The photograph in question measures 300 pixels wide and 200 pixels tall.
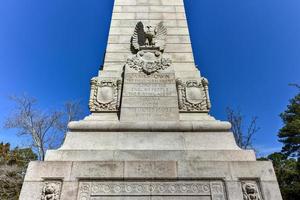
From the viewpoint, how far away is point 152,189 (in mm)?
5004

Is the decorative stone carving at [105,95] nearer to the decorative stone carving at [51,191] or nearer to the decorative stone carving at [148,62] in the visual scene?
the decorative stone carving at [148,62]

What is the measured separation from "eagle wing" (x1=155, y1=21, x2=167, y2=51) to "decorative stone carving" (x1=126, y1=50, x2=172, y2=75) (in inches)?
22.9

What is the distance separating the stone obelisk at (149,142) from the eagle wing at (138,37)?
4 centimetres

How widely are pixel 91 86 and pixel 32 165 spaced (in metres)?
2.88

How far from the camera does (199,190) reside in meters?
5.02

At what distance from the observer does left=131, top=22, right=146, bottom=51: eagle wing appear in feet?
26.5

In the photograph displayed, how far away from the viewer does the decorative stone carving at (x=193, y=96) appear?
6.86m

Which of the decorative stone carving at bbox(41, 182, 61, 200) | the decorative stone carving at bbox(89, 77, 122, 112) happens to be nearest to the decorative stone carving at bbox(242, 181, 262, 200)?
the decorative stone carving at bbox(89, 77, 122, 112)

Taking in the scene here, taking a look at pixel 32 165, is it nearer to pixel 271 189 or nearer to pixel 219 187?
pixel 219 187

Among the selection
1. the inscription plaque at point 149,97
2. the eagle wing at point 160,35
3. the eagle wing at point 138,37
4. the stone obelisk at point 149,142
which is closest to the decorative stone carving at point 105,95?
the stone obelisk at point 149,142

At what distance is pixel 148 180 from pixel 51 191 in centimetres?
213

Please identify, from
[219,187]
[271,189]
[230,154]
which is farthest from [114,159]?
[271,189]

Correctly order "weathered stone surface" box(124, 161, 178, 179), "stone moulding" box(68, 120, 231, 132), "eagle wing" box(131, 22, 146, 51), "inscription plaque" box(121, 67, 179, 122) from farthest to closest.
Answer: "eagle wing" box(131, 22, 146, 51)
"inscription plaque" box(121, 67, 179, 122)
"stone moulding" box(68, 120, 231, 132)
"weathered stone surface" box(124, 161, 178, 179)

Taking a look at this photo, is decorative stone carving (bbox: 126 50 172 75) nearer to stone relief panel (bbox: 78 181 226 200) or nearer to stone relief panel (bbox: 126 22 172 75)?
stone relief panel (bbox: 126 22 172 75)
